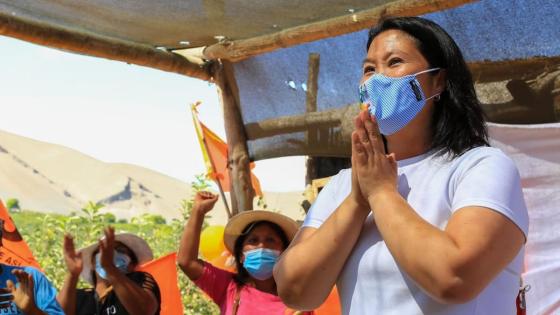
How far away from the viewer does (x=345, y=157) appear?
4.91 m

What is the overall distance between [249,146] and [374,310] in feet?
11.8

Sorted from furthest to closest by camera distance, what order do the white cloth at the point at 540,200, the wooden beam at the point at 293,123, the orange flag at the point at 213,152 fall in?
the orange flag at the point at 213,152
the wooden beam at the point at 293,123
the white cloth at the point at 540,200

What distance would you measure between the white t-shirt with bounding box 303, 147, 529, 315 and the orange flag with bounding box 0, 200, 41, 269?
10.9 feet

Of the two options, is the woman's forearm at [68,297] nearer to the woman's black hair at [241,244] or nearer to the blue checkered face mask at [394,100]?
the woman's black hair at [241,244]

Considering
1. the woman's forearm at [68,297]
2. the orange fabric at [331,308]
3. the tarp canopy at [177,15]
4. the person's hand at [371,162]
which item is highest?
the tarp canopy at [177,15]

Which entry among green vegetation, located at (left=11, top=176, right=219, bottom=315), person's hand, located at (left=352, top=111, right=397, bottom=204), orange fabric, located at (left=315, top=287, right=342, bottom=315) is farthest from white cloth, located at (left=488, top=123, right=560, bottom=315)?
green vegetation, located at (left=11, top=176, right=219, bottom=315)

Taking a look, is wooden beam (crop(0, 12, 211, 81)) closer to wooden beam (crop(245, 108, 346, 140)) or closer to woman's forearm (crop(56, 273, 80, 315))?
wooden beam (crop(245, 108, 346, 140))

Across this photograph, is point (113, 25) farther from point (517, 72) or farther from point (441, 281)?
point (441, 281)

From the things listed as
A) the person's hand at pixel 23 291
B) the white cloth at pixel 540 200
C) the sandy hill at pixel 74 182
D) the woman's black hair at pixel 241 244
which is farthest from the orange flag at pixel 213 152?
the sandy hill at pixel 74 182

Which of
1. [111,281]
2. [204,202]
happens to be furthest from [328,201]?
[111,281]

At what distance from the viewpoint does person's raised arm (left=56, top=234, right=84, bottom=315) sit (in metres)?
4.56

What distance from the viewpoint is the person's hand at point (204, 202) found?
430 cm

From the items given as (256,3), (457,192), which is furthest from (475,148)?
(256,3)

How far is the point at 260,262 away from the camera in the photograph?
13.8 ft
